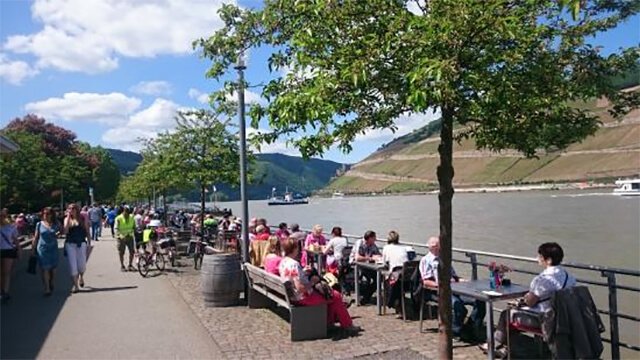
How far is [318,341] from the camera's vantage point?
798 cm

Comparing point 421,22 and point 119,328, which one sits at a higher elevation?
point 421,22

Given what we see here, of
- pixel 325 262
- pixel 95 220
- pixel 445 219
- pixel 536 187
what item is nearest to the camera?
pixel 445 219

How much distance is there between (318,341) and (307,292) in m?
0.68

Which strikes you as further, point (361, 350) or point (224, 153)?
point (224, 153)

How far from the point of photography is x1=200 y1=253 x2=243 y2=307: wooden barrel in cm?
1036

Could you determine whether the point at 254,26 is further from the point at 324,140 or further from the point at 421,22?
the point at 421,22

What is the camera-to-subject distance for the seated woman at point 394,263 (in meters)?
9.67

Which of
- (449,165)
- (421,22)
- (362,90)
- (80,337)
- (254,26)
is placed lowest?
(80,337)

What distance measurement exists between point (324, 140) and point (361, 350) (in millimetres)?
2809

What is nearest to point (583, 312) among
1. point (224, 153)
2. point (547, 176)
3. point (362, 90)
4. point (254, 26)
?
point (362, 90)

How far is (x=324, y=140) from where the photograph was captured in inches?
242

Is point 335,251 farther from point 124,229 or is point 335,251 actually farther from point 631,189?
point 631,189

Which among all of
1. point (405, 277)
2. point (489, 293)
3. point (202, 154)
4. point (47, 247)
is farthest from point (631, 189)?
point (489, 293)

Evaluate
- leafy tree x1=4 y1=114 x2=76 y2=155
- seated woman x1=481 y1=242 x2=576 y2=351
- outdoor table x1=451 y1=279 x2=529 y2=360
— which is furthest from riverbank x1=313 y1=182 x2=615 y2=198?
seated woman x1=481 y1=242 x2=576 y2=351
